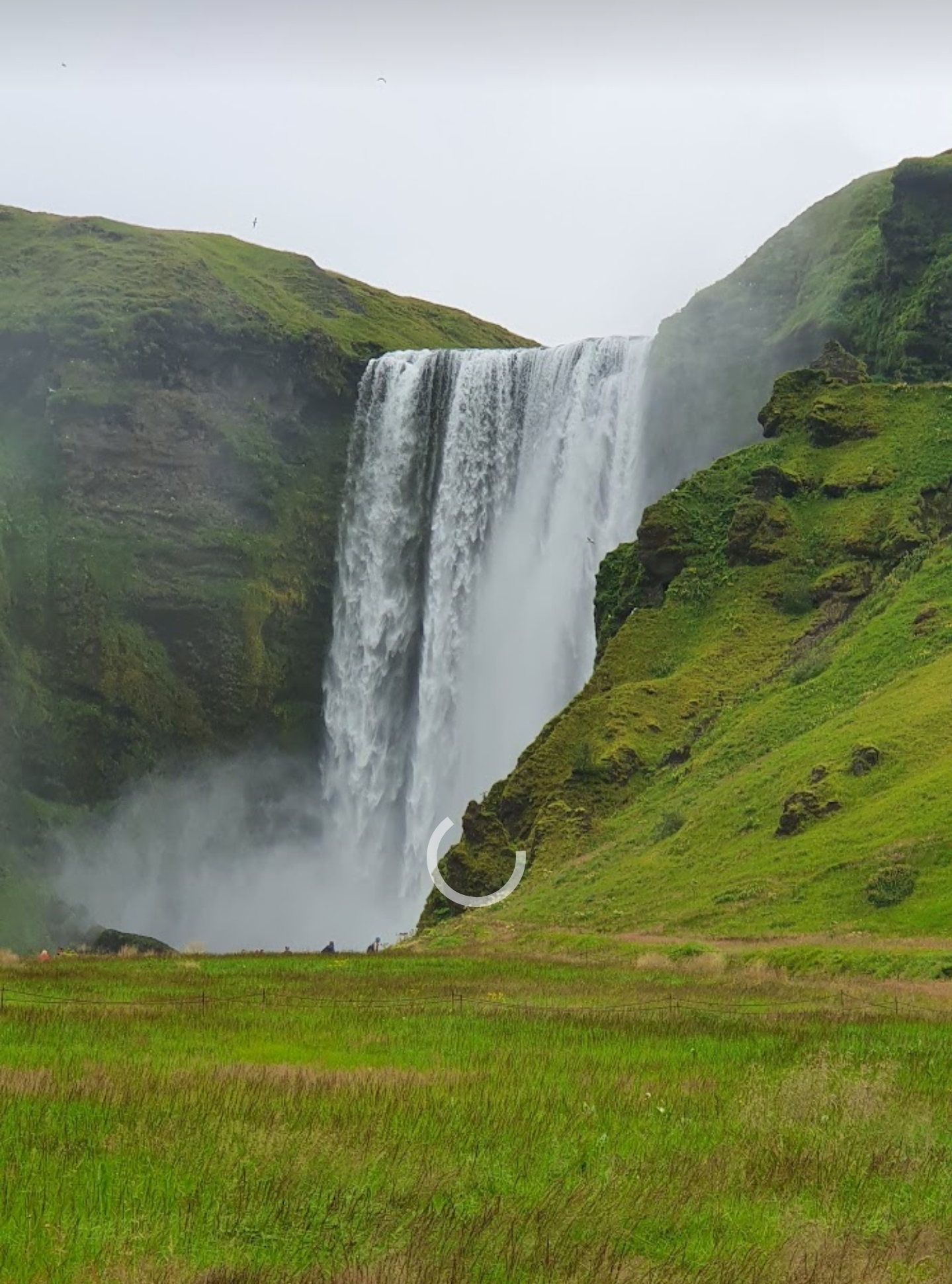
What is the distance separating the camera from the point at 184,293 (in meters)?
105

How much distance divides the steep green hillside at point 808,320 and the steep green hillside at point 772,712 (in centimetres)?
641

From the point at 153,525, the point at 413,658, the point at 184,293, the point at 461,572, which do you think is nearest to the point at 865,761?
the point at 461,572

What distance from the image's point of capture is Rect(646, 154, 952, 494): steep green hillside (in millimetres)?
75875

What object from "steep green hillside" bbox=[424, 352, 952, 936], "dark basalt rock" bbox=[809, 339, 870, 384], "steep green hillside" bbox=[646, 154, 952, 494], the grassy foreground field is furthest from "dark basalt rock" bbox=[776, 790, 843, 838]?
"steep green hillside" bbox=[646, 154, 952, 494]

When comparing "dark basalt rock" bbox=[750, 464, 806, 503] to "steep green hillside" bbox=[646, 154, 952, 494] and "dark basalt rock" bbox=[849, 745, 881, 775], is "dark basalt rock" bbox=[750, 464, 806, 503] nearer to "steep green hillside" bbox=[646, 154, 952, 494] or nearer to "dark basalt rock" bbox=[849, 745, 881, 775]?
"steep green hillside" bbox=[646, 154, 952, 494]

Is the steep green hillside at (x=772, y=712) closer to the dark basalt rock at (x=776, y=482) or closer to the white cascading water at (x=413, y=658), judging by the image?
the dark basalt rock at (x=776, y=482)

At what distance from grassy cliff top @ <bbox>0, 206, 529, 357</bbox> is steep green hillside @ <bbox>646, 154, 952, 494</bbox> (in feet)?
99.7

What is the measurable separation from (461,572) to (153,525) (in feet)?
77.3

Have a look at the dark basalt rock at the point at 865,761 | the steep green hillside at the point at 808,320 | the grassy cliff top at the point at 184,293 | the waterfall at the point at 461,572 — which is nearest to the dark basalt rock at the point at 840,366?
the steep green hillside at the point at 808,320

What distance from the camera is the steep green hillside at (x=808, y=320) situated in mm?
75875

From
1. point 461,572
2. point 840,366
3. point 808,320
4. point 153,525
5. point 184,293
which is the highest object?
point 184,293

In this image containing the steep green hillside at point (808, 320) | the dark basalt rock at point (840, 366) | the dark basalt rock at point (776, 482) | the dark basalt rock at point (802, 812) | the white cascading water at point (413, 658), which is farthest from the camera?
the white cascading water at point (413, 658)

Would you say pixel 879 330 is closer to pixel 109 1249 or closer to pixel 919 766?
pixel 919 766

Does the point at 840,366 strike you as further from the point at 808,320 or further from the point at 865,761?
the point at 865,761
